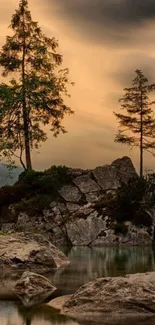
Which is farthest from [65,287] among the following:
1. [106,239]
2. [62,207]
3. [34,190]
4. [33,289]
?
[34,190]

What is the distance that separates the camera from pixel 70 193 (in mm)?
41531

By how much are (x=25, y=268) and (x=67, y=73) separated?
32733mm

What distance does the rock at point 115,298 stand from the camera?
1038 cm

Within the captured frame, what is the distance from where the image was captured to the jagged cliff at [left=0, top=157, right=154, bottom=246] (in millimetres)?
36688

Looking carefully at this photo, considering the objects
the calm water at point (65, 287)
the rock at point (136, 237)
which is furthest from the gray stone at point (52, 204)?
the calm water at point (65, 287)

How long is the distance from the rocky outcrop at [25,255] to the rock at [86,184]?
67.5 feet

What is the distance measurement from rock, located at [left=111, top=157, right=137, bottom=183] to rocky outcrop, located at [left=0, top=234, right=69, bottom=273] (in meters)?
23.0

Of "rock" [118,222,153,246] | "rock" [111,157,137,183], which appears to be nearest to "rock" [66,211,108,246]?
"rock" [118,222,153,246]

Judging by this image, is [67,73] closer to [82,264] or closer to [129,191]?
[129,191]

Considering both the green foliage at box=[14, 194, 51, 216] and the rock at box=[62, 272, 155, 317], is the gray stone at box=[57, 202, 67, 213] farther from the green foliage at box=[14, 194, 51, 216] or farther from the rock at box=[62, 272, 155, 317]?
the rock at box=[62, 272, 155, 317]

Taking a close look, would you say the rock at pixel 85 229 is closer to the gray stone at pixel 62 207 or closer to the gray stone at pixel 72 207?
the gray stone at pixel 72 207

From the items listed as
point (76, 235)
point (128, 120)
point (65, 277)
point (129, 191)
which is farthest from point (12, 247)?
point (128, 120)

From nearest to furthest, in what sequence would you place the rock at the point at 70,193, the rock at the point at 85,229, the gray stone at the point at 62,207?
the rock at the point at 85,229
the gray stone at the point at 62,207
the rock at the point at 70,193

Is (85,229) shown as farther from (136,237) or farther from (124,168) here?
(124,168)
